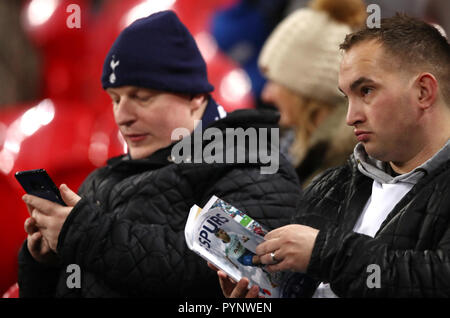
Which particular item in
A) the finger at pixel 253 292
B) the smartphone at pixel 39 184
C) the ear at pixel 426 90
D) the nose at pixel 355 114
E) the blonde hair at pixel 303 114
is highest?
the ear at pixel 426 90

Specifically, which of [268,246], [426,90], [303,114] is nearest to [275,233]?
[268,246]

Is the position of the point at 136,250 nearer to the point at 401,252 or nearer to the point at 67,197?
the point at 67,197

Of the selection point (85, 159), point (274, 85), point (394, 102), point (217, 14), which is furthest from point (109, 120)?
point (394, 102)

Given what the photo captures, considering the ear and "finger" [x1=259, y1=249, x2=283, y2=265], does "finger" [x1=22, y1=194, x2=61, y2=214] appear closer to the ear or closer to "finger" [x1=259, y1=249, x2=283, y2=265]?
"finger" [x1=259, y1=249, x2=283, y2=265]

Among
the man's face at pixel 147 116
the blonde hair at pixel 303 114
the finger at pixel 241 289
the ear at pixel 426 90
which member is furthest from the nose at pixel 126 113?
the blonde hair at pixel 303 114

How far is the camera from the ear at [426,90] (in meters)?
1.39

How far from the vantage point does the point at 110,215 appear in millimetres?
1826

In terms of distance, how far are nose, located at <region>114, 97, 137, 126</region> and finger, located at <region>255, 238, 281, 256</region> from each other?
2.10ft

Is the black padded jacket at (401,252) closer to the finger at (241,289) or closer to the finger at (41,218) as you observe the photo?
the finger at (241,289)

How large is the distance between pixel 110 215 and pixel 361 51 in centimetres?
78

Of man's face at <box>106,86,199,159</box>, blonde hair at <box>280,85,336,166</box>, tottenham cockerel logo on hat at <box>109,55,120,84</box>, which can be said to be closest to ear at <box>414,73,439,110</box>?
man's face at <box>106,86,199,159</box>

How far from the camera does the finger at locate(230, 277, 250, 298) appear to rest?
4.89 feet

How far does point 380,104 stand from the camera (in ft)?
4.61

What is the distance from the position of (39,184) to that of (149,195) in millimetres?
288
